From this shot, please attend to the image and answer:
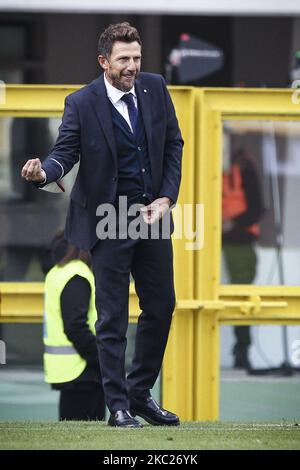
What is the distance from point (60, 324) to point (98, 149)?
2.12 m

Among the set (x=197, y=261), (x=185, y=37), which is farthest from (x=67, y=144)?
(x=185, y=37)

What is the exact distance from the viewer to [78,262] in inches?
313

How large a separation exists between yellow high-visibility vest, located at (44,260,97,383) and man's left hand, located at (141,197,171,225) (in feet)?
6.42

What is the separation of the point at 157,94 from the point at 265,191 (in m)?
7.16

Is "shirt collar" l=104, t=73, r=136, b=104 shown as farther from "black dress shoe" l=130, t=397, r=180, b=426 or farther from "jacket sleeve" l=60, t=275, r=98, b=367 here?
"jacket sleeve" l=60, t=275, r=98, b=367

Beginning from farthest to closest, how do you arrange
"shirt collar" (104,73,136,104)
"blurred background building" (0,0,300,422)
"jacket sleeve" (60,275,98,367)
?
"blurred background building" (0,0,300,422) → "jacket sleeve" (60,275,98,367) → "shirt collar" (104,73,136,104)

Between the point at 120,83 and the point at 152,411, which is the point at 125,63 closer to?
the point at 120,83

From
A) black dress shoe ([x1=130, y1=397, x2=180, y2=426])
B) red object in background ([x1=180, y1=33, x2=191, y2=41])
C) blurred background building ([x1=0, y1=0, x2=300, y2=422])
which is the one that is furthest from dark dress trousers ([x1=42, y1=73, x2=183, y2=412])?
red object in background ([x1=180, y1=33, x2=191, y2=41])

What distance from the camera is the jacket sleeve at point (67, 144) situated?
597cm

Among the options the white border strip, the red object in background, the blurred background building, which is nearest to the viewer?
the blurred background building

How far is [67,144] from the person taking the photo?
602 centimetres

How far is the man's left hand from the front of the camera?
5.96m

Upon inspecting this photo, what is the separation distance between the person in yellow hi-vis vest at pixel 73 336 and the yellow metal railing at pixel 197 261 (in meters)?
0.19

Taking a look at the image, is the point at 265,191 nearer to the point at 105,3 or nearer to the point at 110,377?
the point at 105,3
